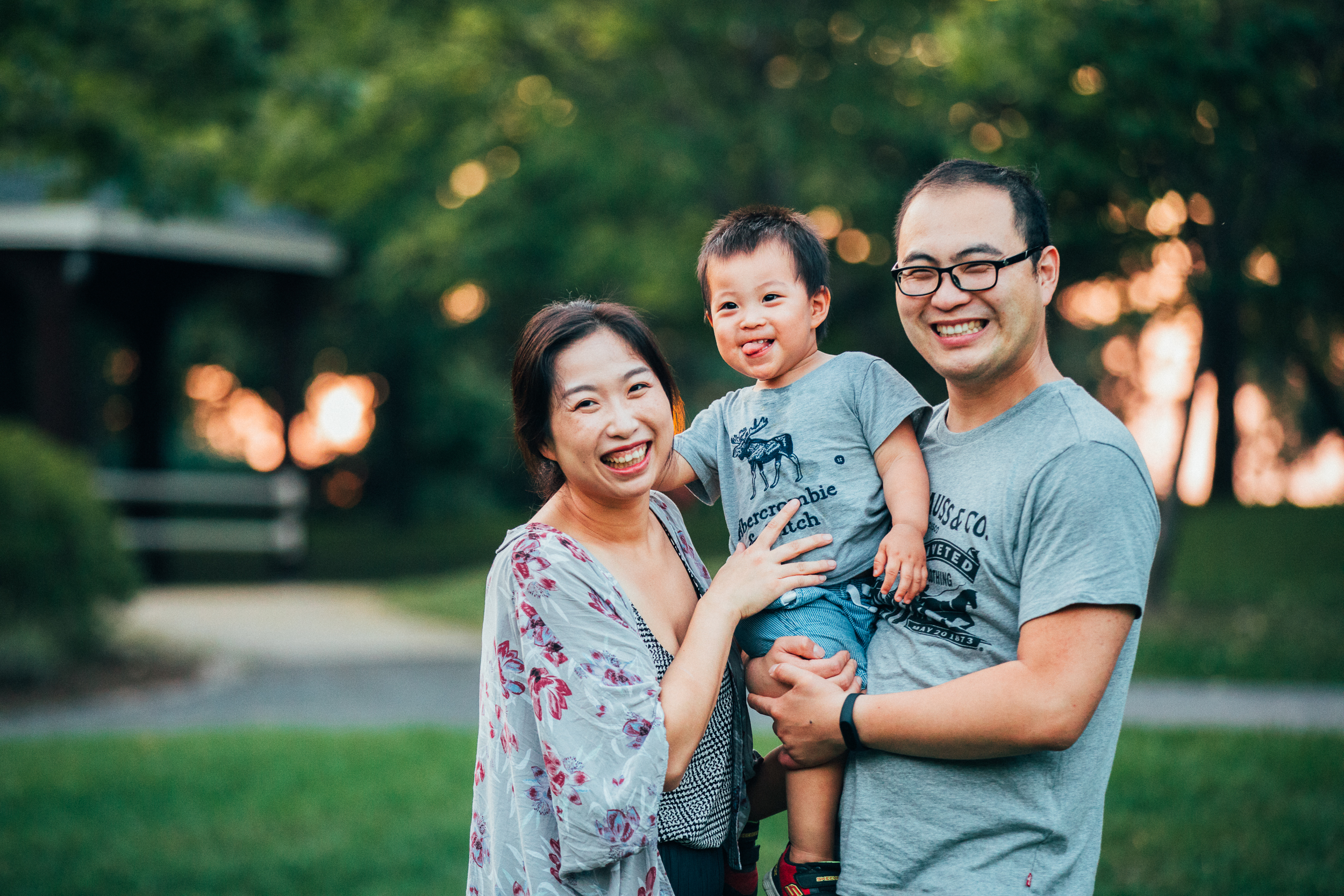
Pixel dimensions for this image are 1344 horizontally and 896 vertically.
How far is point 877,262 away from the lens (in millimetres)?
16172

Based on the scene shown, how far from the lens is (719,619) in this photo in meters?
2.24

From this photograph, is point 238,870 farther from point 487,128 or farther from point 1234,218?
point 487,128

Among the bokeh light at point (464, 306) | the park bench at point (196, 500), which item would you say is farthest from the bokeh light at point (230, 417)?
the park bench at point (196, 500)

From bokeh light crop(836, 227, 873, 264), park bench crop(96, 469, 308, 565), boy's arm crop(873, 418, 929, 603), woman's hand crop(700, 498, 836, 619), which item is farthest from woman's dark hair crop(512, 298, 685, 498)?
bokeh light crop(836, 227, 873, 264)

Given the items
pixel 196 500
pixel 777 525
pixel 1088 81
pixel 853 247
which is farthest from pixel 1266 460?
pixel 777 525

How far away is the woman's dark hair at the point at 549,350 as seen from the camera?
2.33 m

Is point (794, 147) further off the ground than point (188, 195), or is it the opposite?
point (794, 147)

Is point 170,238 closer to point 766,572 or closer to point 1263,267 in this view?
point 1263,267

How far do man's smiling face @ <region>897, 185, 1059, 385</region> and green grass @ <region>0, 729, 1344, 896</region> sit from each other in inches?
134

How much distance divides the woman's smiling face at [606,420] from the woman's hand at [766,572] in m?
0.25

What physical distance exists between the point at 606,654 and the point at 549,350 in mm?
624

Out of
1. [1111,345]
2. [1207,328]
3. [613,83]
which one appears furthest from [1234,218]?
[1111,345]

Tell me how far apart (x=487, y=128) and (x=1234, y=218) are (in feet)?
32.0

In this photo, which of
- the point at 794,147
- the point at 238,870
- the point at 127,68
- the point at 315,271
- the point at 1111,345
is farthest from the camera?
the point at 1111,345
